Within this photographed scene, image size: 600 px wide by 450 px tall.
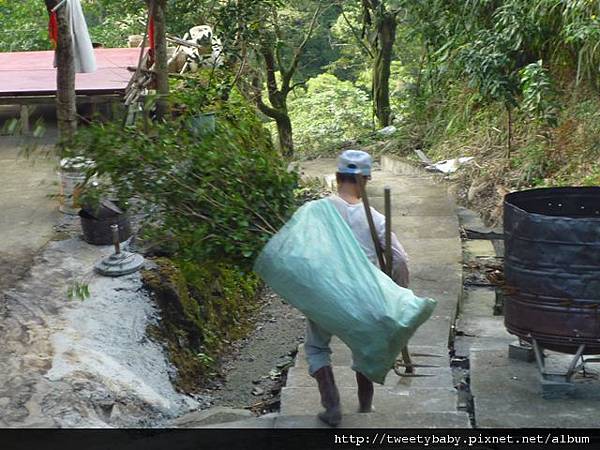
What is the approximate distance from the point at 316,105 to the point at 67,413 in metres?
15.9

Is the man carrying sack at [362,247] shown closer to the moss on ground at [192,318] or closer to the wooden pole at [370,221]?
the wooden pole at [370,221]

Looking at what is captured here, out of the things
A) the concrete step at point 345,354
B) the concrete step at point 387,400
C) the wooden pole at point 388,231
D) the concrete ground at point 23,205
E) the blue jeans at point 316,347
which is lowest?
the concrete step at point 345,354

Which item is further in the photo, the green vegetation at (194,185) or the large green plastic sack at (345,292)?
the green vegetation at (194,185)

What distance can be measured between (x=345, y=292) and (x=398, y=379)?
5.02ft

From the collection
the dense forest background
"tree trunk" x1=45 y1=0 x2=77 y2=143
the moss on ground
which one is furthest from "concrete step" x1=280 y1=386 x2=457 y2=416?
the dense forest background

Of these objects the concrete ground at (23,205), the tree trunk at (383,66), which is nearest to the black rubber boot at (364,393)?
the concrete ground at (23,205)

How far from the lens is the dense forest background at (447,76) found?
1109 centimetres

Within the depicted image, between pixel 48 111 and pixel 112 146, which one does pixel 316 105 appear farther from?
pixel 112 146

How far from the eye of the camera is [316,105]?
20.6m

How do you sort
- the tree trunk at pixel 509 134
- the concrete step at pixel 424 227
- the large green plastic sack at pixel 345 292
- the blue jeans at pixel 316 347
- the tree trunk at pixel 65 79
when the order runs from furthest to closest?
1. the tree trunk at pixel 509 134
2. the concrete step at pixel 424 227
3. the tree trunk at pixel 65 79
4. the blue jeans at pixel 316 347
5. the large green plastic sack at pixel 345 292

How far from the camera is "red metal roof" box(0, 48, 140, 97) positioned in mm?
11438

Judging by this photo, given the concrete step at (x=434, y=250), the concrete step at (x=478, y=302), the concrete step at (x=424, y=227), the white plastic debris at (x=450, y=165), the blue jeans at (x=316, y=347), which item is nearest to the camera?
the blue jeans at (x=316, y=347)

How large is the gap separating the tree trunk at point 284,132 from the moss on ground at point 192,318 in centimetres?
949

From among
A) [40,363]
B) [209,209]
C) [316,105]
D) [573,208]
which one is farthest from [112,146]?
[316,105]
